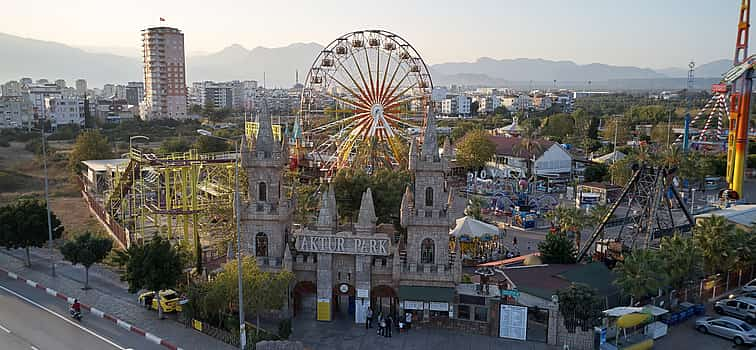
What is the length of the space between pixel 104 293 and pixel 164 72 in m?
136

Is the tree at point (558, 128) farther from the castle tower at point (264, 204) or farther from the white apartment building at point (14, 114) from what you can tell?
the white apartment building at point (14, 114)

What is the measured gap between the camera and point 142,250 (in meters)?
27.4

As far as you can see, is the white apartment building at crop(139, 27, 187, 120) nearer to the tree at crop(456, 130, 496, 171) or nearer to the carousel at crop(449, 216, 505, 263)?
the tree at crop(456, 130, 496, 171)

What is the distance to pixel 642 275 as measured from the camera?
87.2ft

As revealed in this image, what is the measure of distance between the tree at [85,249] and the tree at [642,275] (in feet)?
86.2

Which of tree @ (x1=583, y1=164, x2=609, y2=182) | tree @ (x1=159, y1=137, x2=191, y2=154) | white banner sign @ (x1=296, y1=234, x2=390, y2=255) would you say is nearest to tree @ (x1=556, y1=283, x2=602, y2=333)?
white banner sign @ (x1=296, y1=234, x2=390, y2=255)

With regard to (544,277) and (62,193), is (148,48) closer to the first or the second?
(62,193)

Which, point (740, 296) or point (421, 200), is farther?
point (740, 296)

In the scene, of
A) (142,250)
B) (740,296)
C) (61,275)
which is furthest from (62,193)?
(740,296)

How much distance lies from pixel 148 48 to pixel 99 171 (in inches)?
4115

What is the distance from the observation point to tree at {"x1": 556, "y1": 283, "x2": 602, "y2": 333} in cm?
2442

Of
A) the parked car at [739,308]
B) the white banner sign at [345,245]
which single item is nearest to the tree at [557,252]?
the parked car at [739,308]

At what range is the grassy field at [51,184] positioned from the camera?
5084cm

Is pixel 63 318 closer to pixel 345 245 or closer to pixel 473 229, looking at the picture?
pixel 345 245
